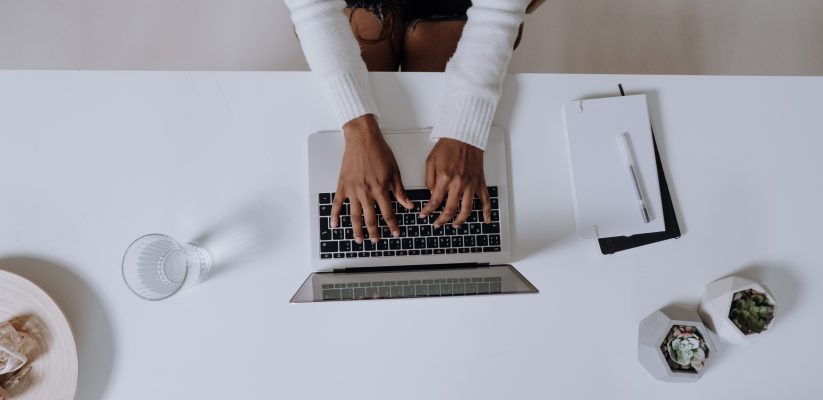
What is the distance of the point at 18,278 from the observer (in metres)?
→ 0.72

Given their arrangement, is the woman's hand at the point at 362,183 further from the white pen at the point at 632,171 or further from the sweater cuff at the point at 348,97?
the white pen at the point at 632,171

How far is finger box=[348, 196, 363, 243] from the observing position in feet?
2.42

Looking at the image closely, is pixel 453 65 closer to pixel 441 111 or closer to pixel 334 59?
pixel 441 111

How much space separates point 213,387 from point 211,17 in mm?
1062

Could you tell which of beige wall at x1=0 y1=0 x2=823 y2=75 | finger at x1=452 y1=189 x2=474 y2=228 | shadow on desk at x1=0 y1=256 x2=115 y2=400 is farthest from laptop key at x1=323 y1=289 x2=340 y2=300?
beige wall at x1=0 y1=0 x2=823 y2=75

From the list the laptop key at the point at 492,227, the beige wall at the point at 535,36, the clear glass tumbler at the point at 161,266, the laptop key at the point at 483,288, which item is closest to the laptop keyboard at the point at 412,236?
the laptop key at the point at 492,227

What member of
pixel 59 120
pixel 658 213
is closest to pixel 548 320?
pixel 658 213

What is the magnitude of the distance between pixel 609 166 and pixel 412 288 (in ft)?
1.32

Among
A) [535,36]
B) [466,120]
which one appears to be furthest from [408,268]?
[535,36]

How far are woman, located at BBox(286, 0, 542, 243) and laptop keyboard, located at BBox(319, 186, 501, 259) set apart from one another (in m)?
0.01

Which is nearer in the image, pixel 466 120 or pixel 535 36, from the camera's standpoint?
pixel 466 120

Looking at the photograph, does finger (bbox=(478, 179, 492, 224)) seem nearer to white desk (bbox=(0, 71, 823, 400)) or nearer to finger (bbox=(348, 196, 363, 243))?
white desk (bbox=(0, 71, 823, 400))

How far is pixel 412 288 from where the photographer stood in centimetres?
70

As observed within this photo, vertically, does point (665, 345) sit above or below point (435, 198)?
below
